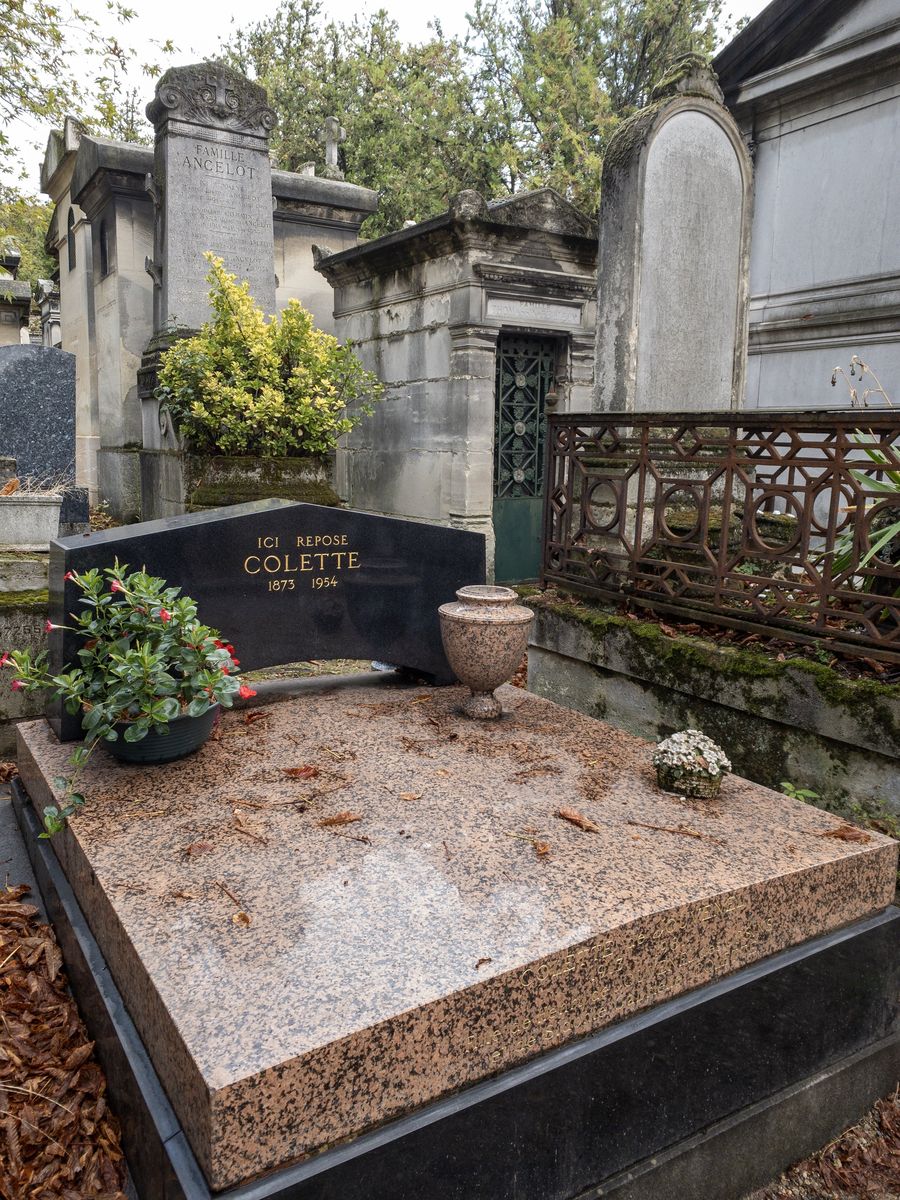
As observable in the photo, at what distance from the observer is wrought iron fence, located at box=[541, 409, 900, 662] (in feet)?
12.4

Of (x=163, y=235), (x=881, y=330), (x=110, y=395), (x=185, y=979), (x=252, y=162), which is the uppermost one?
(x=252, y=162)

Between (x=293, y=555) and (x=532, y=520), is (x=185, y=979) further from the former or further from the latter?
(x=532, y=520)

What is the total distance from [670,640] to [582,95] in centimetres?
1978

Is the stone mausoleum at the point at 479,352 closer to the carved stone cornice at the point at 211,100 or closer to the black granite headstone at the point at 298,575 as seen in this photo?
the carved stone cornice at the point at 211,100

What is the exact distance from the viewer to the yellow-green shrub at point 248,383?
7422 millimetres

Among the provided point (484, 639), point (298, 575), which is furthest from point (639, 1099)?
point (298, 575)

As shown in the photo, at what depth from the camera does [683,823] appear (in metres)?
2.96

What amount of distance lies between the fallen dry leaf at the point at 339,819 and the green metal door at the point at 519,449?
20.6 feet

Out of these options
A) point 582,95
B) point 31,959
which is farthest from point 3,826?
point 582,95

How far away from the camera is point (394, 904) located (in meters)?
2.39

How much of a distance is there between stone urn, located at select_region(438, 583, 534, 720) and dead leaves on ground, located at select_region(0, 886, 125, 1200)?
6.33 ft

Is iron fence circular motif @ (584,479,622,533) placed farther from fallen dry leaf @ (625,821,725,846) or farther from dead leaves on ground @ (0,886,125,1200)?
dead leaves on ground @ (0,886,125,1200)

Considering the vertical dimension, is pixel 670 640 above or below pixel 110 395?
below

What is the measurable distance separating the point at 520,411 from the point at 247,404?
3.00 m
